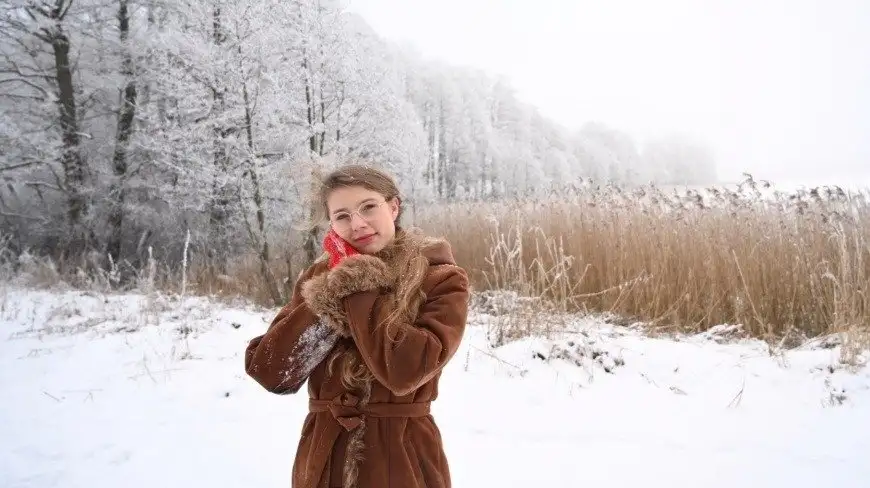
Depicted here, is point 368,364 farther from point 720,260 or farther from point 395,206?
point 720,260

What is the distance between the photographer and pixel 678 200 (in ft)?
15.8

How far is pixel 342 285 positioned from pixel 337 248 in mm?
160

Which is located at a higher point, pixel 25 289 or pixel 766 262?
pixel 766 262

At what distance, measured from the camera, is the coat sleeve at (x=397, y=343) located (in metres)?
0.95

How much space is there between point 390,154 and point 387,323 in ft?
32.0

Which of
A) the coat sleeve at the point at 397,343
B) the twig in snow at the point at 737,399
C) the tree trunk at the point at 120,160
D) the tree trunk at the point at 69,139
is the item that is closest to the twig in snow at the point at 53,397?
the coat sleeve at the point at 397,343

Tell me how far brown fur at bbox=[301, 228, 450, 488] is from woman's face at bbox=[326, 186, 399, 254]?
61 mm

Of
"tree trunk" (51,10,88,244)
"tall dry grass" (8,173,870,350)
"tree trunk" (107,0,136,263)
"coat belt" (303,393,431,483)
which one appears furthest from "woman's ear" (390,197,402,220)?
"tree trunk" (51,10,88,244)

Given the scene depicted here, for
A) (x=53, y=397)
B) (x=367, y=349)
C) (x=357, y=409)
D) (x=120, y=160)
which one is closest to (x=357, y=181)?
(x=367, y=349)

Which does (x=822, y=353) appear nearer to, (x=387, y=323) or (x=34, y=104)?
(x=387, y=323)

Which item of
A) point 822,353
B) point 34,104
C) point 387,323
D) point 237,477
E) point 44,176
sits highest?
point 34,104

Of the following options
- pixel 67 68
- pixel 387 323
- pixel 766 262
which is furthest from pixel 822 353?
pixel 67 68

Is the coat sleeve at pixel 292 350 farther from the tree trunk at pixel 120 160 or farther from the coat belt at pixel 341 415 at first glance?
the tree trunk at pixel 120 160

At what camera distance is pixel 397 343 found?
954mm
